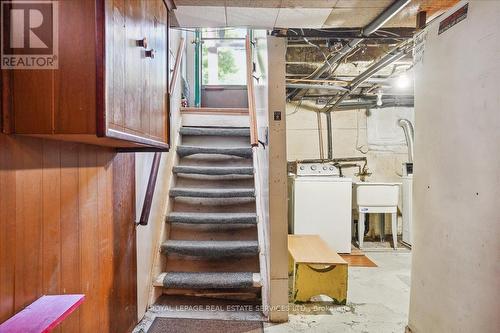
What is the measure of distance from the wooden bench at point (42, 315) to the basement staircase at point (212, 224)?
150 centimetres

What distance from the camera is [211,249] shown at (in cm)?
271

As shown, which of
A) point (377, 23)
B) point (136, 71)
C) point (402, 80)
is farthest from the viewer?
point (402, 80)

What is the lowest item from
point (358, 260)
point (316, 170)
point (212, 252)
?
point (358, 260)

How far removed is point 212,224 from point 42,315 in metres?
2.03

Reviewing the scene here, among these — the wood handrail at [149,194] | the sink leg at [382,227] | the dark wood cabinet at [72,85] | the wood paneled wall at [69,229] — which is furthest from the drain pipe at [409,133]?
the dark wood cabinet at [72,85]

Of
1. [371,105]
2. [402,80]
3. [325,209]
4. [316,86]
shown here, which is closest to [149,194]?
[316,86]

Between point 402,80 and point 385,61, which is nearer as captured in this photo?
point 385,61

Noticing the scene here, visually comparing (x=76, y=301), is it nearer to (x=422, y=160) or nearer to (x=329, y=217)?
(x=422, y=160)

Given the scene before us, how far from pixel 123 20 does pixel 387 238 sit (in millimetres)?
5050

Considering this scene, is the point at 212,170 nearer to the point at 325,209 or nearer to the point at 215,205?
the point at 215,205

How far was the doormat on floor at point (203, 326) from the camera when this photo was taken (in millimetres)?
2229

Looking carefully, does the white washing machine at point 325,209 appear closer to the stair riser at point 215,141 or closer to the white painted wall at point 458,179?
the stair riser at point 215,141

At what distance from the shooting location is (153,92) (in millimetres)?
1501

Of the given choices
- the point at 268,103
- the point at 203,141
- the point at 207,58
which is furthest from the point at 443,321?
the point at 207,58
